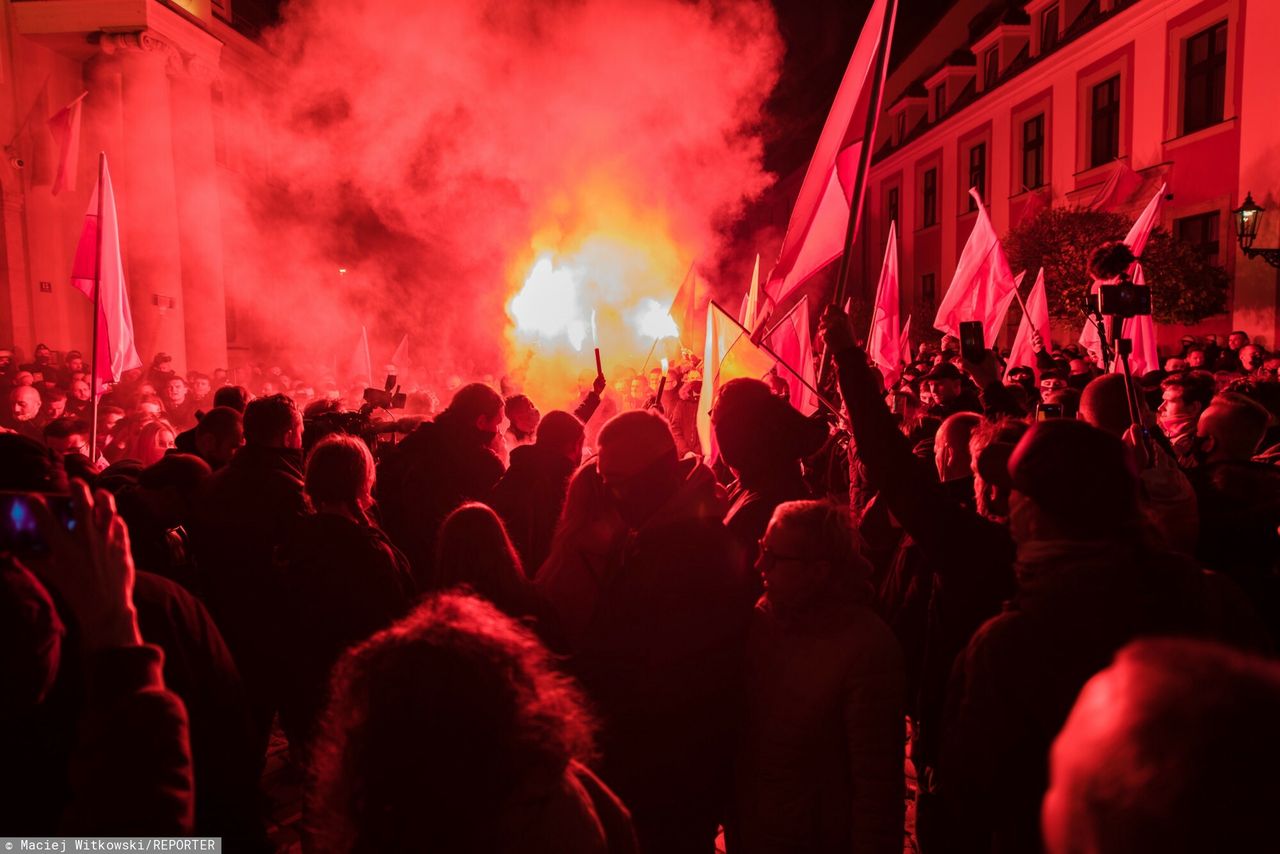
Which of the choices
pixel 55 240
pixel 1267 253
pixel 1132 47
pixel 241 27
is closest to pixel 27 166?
pixel 55 240

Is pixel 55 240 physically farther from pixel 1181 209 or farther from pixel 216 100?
pixel 1181 209

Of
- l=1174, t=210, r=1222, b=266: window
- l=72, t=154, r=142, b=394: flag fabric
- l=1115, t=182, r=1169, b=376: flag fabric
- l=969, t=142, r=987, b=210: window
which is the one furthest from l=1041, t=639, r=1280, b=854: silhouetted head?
l=969, t=142, r=987, b=210: window

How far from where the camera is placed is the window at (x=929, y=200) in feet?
100

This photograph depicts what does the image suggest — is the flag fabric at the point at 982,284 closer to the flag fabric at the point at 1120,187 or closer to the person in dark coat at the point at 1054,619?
the person in dark coat at the point at 1054,619

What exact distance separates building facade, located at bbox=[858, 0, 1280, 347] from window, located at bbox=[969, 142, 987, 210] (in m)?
0.05

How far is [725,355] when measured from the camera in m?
7.17

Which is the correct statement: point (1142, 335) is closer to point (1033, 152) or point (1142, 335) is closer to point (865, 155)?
point (865, 155)

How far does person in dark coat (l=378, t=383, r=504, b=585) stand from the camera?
4.37 meters

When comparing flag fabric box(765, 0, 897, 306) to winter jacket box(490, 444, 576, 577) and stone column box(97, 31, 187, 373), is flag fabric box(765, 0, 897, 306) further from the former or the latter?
stone column box(97, 31, 187, 373)

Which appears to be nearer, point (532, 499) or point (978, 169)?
point (532, 499)

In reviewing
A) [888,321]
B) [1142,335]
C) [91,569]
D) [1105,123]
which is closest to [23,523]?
[91,569]

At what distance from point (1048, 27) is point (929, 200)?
7423 mm

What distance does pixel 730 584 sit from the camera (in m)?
2.27

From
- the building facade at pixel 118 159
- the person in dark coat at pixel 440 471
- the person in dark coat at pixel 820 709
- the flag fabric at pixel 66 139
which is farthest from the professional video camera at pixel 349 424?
the building facade at pixel 118 159
